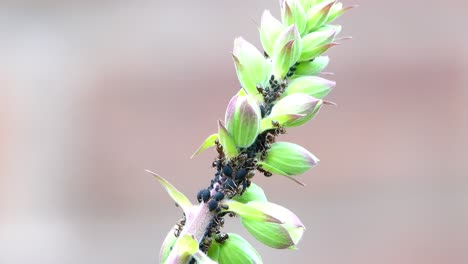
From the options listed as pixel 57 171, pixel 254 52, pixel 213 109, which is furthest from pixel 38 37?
pixel 254 52

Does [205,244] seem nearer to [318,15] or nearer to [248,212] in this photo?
[248,212]

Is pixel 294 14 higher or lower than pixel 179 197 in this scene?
higher

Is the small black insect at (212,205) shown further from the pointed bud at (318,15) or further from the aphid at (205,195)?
the pointed bud at (318,15)

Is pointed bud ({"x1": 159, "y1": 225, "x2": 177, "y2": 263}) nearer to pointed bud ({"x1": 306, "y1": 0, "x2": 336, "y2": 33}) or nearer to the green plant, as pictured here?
the green plant

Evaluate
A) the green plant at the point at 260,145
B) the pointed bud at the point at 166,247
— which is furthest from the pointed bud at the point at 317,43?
the pointed bud at the point at 166,247

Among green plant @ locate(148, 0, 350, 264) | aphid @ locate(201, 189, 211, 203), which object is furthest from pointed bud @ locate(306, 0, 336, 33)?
aphid @ locate(201, 189, 211, 203)

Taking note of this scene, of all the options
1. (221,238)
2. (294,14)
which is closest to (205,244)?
(221,238)
